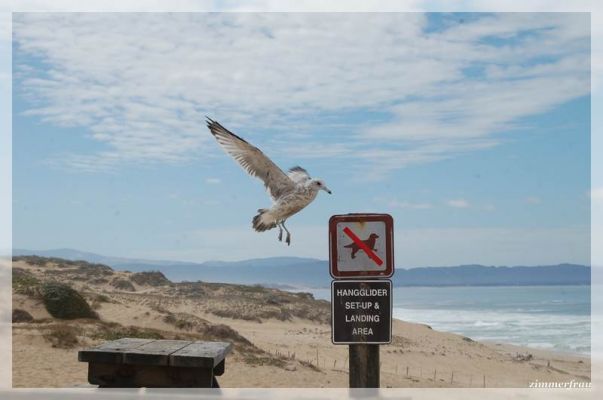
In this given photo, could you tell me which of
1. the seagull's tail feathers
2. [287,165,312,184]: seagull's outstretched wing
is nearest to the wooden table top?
the seagull's tail feathers

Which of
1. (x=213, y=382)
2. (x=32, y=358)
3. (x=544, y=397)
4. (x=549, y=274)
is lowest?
(x=549, y=274)

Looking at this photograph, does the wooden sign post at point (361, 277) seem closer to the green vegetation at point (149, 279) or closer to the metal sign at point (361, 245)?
the metal sign at point (361, 245)

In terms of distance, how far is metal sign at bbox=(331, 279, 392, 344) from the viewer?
5.20 m

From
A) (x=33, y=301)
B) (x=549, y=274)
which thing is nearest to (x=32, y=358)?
(x=33, y=301)

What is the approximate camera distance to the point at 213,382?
6.59 m

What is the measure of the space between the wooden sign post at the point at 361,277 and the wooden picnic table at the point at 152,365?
1.34 metres

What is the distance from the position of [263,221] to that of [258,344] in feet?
39.1

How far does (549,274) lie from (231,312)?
158 metres

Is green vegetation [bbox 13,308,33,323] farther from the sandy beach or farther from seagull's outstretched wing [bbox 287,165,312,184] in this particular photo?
seagull's outstretched wing [bbox 287,165,312,184]

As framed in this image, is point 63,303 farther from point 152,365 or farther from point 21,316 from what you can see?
point 152,365

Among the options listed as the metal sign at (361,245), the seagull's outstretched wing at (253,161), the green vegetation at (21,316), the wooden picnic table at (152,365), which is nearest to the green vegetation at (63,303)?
the green vegetation at (21,316)

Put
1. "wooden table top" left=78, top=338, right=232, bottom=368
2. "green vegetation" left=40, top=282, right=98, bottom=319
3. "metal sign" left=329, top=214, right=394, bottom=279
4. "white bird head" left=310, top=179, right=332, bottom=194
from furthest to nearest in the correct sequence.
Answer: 1. "green vegetation" left=40, top=282, right=98, bottom=319
2. "white bird head" left=310, top=179, right=332, bottom=194
3. "wooden table top" left=78, top=338, right=232, bottom=368
4. "metal sign" left=329, top=214, right=394, bottom=279

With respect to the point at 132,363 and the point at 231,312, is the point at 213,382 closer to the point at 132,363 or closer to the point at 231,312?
the point at 132,363

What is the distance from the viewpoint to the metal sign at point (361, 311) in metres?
5.20
